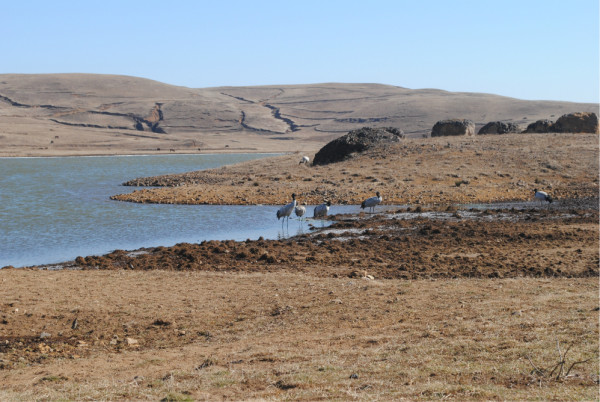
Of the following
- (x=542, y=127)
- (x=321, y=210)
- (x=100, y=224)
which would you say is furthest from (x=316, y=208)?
(x=542, y=127)

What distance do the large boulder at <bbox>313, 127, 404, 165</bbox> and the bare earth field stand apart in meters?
21.6

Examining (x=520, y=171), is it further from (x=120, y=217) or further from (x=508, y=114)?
(x=508, y=114)

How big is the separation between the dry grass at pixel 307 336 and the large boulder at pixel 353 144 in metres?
31.7

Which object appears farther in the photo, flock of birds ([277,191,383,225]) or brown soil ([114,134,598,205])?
brown soil ([114,134,598,205])

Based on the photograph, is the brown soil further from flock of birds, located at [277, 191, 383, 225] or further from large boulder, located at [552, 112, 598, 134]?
large boulder, located at [552, 112, 598, 134]

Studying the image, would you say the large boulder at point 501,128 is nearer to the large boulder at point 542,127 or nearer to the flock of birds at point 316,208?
the large boulder at point 542,127

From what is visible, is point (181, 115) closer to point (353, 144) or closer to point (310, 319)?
point (353, 144)

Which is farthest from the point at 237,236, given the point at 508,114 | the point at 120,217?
the point at 508,114

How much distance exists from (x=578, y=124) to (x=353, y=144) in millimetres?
20786

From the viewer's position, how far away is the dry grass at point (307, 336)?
7.77m

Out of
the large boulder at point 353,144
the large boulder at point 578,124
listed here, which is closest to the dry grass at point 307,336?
the large boulder at point 353,144

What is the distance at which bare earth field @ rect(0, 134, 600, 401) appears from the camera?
793 centimetres

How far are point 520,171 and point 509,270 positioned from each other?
25913 millimetres

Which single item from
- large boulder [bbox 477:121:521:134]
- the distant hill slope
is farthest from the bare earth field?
the distant hill slope
